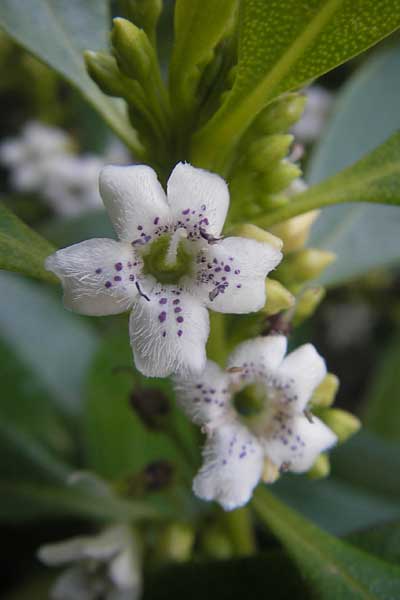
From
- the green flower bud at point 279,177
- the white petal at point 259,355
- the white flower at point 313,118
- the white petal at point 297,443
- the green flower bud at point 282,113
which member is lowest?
the white petal at point 297,443

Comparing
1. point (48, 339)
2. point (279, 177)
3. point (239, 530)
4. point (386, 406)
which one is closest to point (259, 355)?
point (279, 177)

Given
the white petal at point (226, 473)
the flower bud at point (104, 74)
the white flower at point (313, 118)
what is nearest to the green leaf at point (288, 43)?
the flower bud at point (104, 74)

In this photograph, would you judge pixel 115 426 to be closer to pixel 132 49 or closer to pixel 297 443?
pixel 297 443

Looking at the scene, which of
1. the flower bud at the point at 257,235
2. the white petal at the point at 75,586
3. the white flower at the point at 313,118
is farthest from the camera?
the white flower at the point at 313,118

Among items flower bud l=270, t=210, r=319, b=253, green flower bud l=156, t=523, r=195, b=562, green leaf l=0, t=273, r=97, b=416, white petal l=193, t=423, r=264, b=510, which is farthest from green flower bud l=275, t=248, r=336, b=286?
green leaf l=0, t=273, r=97, b=416

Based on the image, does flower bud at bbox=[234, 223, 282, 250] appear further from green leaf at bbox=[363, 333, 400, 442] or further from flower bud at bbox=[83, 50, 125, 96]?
green leaf at bbox=[363, 333, 400, 442]

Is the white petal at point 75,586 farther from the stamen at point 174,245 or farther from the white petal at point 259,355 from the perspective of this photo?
the stamen at point 174,245

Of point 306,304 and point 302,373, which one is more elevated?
point 306,304
